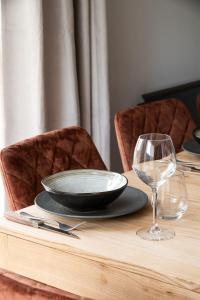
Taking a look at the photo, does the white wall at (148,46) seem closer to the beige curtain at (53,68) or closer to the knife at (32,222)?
the beige curtain at (53,68)

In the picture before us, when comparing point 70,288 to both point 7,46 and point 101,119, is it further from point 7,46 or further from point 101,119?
point 101,119

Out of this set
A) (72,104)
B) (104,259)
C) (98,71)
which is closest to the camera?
(104,259)

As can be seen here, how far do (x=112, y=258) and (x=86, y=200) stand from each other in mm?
196

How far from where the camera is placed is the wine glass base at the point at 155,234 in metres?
1.21

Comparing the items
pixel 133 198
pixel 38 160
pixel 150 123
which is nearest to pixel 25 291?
pixel 133 198

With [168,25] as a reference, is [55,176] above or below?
below

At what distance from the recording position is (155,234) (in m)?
1.23

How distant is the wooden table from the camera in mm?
1070

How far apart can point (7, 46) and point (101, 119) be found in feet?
2.00

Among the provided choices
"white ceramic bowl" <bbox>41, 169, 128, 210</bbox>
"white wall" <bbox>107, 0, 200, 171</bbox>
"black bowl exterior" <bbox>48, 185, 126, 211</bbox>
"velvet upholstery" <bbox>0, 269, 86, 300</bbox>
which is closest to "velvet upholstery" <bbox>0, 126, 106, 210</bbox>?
"white ceramic bowl" <bbox>41, 169, 128, 210</bbox>

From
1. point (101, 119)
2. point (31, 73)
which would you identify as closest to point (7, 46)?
point (31, 73)

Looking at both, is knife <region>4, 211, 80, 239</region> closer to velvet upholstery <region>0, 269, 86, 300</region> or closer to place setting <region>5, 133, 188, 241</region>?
place setting <region>5, 133, 188, 241</region>

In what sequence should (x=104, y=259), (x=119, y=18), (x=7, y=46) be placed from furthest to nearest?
(x=119, y=18) → (x=7, y=46) → (x=104, y=259)

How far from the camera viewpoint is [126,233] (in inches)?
48.8
